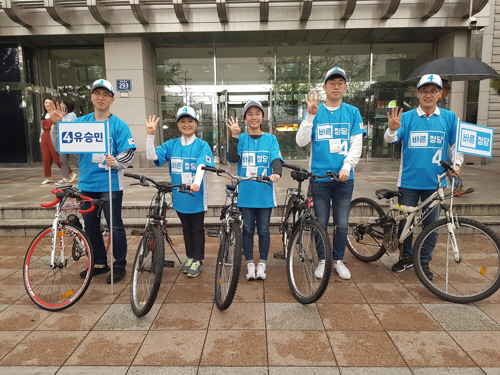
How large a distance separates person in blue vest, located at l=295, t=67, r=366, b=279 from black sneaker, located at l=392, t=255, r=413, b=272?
66 cm

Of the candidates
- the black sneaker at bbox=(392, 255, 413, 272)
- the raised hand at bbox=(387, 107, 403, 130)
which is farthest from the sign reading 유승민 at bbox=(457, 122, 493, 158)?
the black sneaker at bbox=(392, 255, 413, 272)

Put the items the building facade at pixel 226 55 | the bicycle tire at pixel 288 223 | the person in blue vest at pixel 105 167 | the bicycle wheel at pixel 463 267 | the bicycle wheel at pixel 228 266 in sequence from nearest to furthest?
the bicycle wheel at pixel 228 266
the bicycle wheel at pixel 463 267
the person in blue vest at pixel 105 167
the bicycle tire at pixel 288 223
the building facade at pixel 226 55

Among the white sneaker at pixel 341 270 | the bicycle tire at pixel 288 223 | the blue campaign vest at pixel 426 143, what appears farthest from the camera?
the bicycle tire at pixel 288 223

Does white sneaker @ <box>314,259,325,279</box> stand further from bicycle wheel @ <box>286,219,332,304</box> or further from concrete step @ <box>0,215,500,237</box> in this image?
concrete step @ <box>0,215,500,237</box>

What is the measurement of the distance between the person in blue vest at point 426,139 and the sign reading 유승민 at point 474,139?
5.7 inches

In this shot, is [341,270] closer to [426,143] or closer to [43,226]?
[426,143]

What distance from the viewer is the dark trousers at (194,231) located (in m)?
3.90

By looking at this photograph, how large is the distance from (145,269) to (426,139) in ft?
10.2

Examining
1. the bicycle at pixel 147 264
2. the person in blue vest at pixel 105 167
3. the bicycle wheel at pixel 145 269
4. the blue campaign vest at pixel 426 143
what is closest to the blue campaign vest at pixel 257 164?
the bicycle at pixel 147 264

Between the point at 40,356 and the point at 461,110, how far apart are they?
512 inches

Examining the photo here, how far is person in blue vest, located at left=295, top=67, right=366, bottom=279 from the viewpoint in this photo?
3600 mm

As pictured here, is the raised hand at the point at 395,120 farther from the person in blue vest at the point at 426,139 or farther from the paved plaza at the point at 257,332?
the paved plaza at the point at 257,332

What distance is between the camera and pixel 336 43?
12867 mm

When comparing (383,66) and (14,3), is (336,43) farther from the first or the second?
(14,3)
